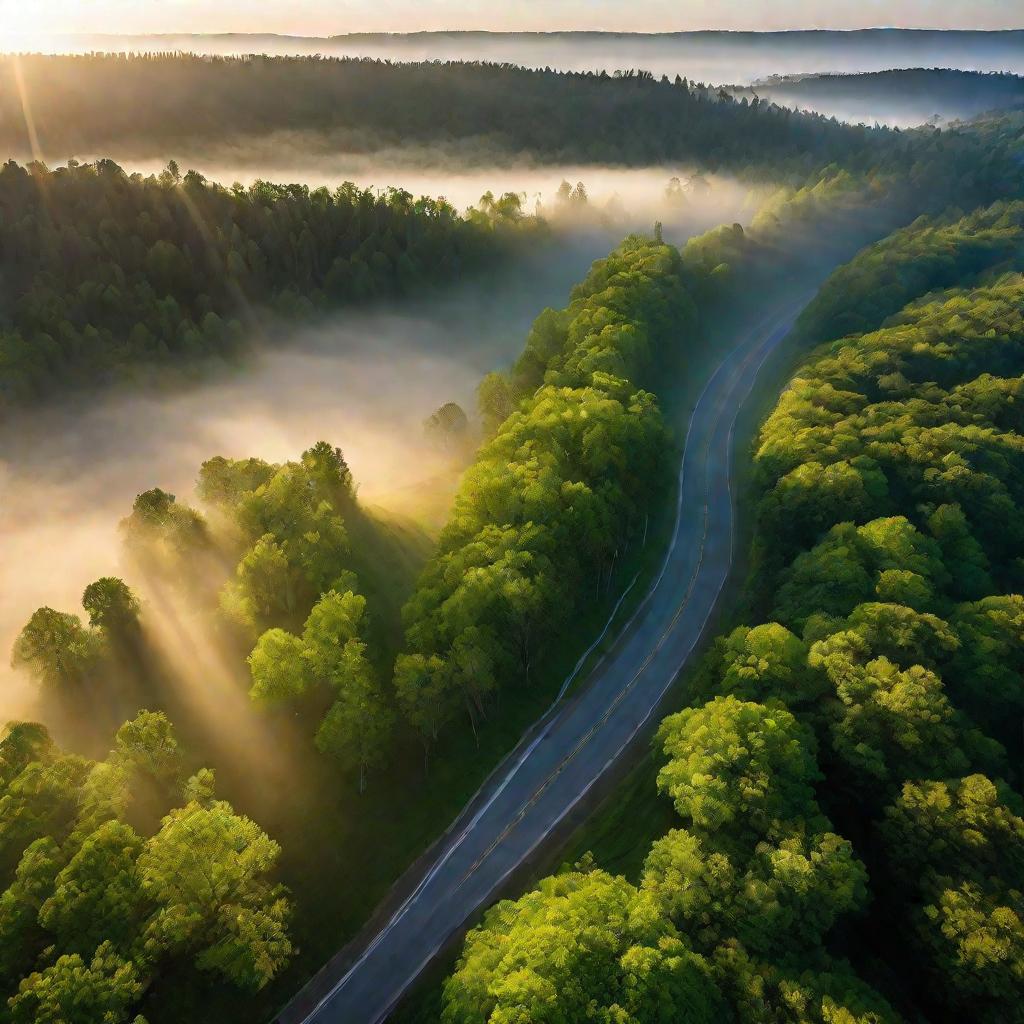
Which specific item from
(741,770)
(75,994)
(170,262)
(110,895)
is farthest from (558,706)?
(170,262)

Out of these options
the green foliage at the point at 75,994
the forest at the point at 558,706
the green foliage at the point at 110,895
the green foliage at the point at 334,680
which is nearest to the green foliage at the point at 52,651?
the forest at the point at 558,706

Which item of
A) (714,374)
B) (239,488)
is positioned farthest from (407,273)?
(239,488)

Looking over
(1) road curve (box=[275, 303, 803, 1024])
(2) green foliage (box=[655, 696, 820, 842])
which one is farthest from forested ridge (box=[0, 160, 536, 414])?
(2) green foliage (box=[655, 696, 820, 842])

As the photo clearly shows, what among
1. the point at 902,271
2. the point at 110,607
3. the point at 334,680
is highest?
the point at 110,607

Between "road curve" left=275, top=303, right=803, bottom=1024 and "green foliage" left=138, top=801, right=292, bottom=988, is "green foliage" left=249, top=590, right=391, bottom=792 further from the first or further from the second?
"green foliage" left=138, top=801, right=292, bottom=988

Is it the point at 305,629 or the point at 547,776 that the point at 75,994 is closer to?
the point at 305,629

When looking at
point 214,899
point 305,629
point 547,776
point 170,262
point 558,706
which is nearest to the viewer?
point 214,899
